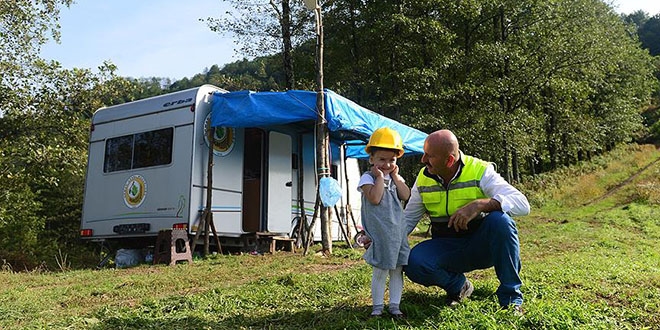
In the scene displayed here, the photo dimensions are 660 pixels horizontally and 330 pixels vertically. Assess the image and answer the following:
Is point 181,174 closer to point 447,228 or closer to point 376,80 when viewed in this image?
point 447,228

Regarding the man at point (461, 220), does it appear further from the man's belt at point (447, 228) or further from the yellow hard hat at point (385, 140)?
Result: the yellow hard hat at point (385, 140)

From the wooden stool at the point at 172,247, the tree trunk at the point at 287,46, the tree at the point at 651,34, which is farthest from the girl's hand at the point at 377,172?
the tree at the point at 651,34

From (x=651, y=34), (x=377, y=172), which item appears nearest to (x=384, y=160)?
(x=377, y=172)

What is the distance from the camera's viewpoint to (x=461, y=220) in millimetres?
3162

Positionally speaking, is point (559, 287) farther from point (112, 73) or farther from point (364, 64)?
point (364, 64)

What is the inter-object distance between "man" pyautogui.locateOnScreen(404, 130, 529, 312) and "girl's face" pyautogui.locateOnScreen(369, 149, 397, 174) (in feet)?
0.77

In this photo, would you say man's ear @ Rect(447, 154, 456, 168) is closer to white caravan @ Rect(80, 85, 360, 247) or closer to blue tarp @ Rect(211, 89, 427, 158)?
blue tarp @ Rect(211, 89, 427, 158)

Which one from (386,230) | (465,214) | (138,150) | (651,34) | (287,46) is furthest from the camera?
(651,34)

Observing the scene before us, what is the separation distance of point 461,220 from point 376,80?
54.7 ft

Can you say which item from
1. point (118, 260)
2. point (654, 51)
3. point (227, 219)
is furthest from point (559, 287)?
point (654, 51)

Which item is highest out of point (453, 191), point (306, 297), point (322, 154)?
point (322, 154)

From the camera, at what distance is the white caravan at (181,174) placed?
8070 mm

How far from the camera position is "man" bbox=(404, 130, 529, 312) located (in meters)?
3.16

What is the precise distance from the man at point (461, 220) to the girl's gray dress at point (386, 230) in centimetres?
19
